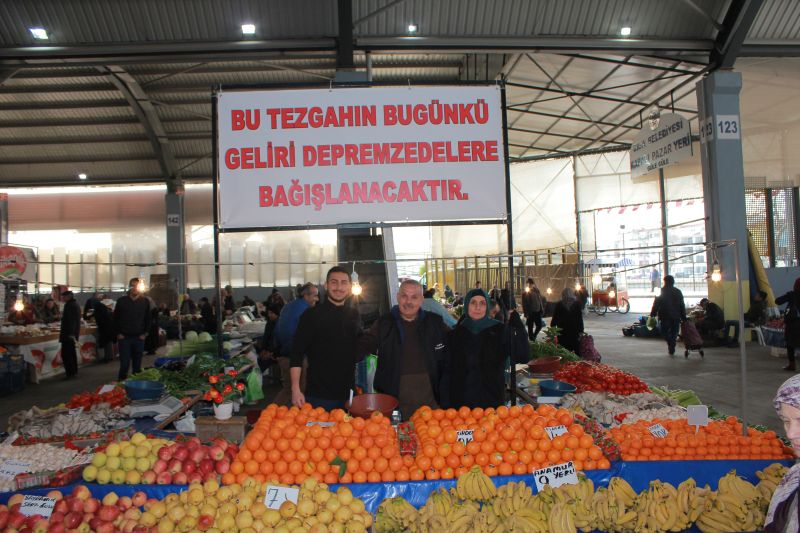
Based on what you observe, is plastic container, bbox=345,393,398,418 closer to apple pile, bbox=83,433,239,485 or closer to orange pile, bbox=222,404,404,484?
orange pile, bbox=222,404,404,484

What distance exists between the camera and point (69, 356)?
36.1 feet

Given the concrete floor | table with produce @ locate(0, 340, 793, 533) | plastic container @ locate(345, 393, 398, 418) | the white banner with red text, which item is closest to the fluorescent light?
the concrete floor

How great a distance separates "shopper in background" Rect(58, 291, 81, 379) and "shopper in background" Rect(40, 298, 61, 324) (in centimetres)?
493

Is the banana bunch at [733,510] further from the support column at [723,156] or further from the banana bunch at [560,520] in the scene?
the support column at [723,156]

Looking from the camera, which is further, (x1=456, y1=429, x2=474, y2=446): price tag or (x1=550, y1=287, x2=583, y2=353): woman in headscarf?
(x1=550, y1=287, x2=583, y2=353): woman in headscarf

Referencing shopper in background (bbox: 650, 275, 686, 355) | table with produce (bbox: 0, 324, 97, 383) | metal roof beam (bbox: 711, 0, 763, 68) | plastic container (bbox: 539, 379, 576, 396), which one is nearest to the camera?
plastic container (bbox: 539, 379, 576, 396)

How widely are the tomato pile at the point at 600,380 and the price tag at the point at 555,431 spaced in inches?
108

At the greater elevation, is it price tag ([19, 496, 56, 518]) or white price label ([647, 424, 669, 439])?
white price label ([647, 424, 669, 439])

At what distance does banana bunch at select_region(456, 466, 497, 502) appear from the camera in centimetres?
296

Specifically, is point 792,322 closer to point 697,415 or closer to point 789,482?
point 697,415

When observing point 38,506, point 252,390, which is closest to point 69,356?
point 252,390

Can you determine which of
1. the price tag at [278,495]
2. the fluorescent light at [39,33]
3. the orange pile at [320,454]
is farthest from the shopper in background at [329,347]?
the fluorescent light at [39,33]

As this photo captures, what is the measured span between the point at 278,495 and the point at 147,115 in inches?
639

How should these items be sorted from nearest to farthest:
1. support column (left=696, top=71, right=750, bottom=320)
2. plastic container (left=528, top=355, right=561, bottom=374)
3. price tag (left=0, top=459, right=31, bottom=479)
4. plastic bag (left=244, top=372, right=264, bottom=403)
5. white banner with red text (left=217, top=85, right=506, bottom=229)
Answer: price tag (left=0, top=459, right=31, bottom=479) < white banner with red text (left=217, top=85, right=506, bottom=229) < plastic container (left=528, top=355, right=561, bottom=374) < plastic bag (left=244, top=372, right=264, bottom=403) < support column (left=696, top=71, right=750, bottom=320)
